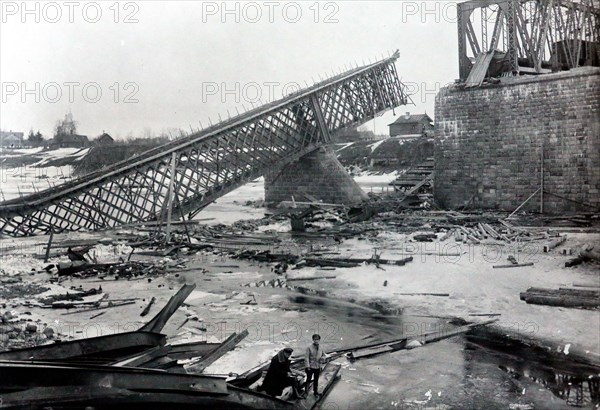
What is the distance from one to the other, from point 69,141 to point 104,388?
219 feet

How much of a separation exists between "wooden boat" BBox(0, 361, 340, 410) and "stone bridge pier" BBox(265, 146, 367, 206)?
21.6m

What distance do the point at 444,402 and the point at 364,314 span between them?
349 cm

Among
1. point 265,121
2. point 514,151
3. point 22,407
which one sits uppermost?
point 265,121

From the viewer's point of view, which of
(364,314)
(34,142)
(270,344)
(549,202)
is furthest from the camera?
(34,142)

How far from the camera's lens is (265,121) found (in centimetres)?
2402

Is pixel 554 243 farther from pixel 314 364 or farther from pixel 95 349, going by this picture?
pixel 95 349

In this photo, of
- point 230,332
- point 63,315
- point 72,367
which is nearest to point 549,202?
point 230,332

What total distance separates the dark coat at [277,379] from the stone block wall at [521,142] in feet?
61.2

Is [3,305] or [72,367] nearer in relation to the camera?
[72,367]

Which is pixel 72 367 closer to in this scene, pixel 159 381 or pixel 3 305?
pixel 159 381

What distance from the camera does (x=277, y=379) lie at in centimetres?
586

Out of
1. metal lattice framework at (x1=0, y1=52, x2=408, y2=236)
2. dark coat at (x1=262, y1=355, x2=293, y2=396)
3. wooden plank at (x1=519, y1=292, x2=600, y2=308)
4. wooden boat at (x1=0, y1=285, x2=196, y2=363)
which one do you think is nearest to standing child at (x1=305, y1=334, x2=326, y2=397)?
dark coat at (x1=262, y1=355, x2=293, y2=396)

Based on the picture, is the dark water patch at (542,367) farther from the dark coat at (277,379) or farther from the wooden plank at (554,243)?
the wooden plank at (554,243)

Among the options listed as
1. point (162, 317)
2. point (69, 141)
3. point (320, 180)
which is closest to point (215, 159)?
point (320, 180)
